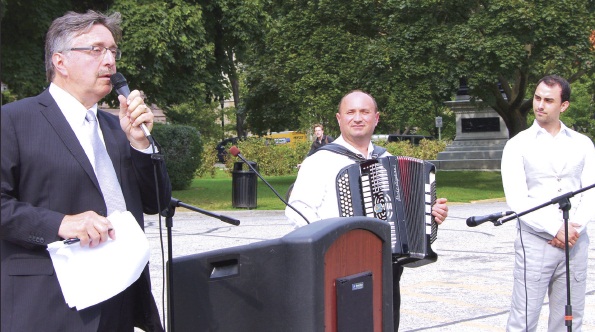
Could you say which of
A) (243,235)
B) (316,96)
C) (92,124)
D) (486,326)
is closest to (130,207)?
(92,124)

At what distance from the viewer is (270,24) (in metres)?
25.5

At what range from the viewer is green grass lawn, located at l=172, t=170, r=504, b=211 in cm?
2133

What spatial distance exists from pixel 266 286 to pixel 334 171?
5.21ft

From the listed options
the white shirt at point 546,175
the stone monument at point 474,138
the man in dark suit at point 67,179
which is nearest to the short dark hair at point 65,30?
the man in dark suit at point 67,179

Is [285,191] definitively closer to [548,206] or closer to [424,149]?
[424,149]

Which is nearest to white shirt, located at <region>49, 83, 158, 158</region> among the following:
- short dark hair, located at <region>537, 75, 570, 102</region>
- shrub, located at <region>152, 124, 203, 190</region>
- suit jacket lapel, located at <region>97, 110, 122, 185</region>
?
suit jacket lapel, located at <region>97, 110, 122, 185</region>

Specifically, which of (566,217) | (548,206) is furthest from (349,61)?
(566,217)

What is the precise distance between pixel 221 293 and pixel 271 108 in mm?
35823

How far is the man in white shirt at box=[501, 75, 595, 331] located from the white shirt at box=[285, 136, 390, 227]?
136 centimetres

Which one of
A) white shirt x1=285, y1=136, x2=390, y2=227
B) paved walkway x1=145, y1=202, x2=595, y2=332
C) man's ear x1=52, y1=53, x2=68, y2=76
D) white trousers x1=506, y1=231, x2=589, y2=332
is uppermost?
man's ear x1=52, y1=53, x2=68, y2=76

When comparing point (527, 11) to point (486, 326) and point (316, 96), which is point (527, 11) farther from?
point (486, 326)

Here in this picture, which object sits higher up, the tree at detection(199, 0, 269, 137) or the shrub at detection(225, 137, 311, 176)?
the tree at detection(199, 0, 269, 137)

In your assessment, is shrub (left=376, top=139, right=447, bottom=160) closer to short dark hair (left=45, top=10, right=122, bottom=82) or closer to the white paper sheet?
short dark hair (left=45, top=10, right=122, bottom=82)

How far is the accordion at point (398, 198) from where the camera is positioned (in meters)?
4.84
